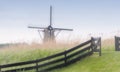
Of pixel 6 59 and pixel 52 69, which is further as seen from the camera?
pixel 6 59

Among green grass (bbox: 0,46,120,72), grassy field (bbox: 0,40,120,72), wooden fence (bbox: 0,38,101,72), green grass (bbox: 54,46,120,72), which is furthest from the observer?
wooden fence (bbox: 0,38,101,72)

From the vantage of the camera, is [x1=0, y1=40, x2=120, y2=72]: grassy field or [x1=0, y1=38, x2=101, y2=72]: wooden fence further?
[x1=0, y1=38, x2=101, y2=72]: wooden fence

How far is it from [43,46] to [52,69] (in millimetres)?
7806

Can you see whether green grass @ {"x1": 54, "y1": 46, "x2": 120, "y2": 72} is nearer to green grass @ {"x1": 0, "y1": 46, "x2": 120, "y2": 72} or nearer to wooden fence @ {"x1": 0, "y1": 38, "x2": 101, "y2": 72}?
green grass @ {"x1": 0, "y1": 46, "x2": 120, "y2": 72}

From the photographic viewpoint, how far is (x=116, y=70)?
18703mm

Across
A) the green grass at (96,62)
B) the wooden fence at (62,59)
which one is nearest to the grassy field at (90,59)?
the green grass at (96,62)

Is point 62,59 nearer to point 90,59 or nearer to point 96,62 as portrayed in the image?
point 90,59

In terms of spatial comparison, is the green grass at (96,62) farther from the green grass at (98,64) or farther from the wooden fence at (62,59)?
the wooden fence at (62,59)

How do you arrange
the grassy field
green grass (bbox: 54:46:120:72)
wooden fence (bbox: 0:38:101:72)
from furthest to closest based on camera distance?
1. wooden fence (bbox: 0:38:101:72)
2. the grassy field
3. green grass (bbox: 54:46:120:72)

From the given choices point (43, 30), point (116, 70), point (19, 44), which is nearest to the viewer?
point (116, 70)

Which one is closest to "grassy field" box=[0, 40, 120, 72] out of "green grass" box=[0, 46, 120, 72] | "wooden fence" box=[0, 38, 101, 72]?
"green grass" box=[0, 46, 120, 72]

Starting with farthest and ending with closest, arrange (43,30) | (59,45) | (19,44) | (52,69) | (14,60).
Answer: (43,30)
(19,44)
(59,45)
(14,60)
(52,69)

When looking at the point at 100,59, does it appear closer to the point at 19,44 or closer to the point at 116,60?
the point at 116,60

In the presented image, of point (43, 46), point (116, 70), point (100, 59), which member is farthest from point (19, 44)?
point (116, 70)
